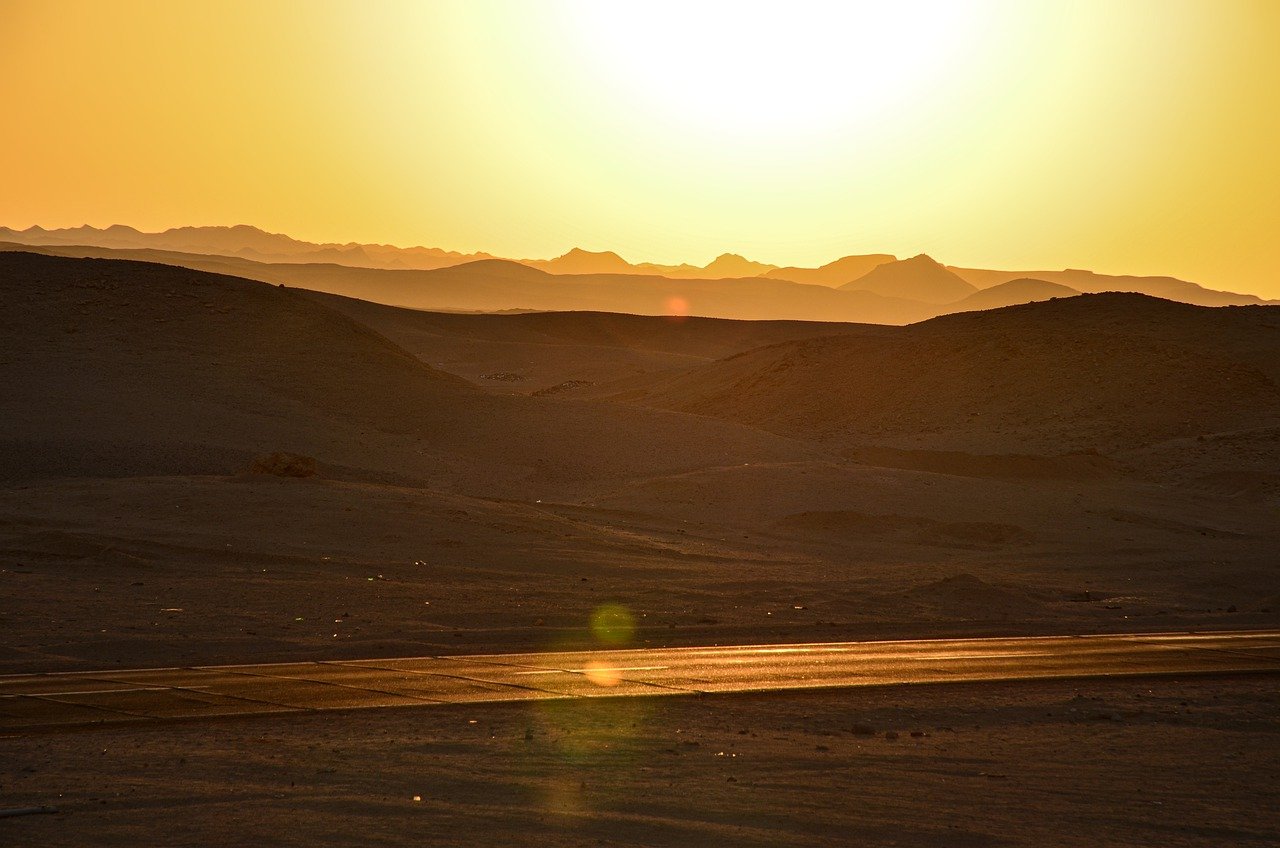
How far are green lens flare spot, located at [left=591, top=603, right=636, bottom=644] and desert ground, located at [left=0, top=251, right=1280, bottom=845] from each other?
45 centimetres

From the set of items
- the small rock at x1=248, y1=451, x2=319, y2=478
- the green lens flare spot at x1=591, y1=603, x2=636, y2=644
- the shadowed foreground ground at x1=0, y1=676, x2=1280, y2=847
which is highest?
the shadowed foreground ground at x1=0, y1=676, x2=1280, y2=847

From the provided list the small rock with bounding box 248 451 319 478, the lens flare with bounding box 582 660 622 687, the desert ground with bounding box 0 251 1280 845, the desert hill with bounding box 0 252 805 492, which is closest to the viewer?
the desert ground with bounding box 0 251 1280 845

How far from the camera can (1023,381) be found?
6100 centimetres

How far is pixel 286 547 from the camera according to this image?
82.1ft

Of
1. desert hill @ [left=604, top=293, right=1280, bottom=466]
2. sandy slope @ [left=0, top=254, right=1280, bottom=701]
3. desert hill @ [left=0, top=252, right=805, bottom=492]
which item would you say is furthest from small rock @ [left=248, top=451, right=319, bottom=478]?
desert hill @ [left=604, top=293, right=1280, bottom=466]

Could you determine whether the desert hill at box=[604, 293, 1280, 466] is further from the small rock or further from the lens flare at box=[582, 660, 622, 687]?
the lens flare at box=[582, 660, 622, 687]

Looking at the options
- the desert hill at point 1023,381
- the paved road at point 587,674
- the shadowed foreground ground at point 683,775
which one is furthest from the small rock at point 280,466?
the desert hill at point 1023,381

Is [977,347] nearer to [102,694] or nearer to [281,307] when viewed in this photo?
[281,307]

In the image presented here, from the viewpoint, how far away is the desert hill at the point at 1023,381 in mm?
54594

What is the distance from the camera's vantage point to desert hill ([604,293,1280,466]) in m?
54.6

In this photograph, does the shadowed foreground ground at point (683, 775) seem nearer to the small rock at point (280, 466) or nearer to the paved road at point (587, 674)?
the paved road at point (587, 674)

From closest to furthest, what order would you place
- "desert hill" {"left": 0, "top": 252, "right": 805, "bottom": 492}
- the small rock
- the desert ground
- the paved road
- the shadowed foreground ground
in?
the shadowed foreground ground
the desert ground
the paved road
the small rock
"desert hill" {"left": 0, "top": 252, "right": 805, "bottom": 492}

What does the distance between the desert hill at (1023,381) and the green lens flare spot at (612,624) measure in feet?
109

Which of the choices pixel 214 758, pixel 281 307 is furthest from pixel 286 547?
pixel 281 307
